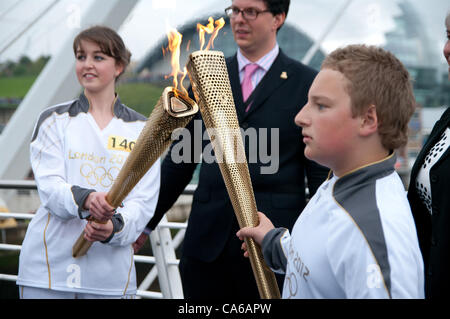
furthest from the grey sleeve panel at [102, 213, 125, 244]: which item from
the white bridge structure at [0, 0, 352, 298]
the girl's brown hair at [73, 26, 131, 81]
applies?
the white bridge structure at [0, 0, 352, 298]

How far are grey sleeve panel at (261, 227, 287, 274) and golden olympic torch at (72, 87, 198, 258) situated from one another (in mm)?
413

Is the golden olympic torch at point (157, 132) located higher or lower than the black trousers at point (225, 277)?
higher

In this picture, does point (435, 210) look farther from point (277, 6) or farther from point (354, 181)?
point (277, 6)

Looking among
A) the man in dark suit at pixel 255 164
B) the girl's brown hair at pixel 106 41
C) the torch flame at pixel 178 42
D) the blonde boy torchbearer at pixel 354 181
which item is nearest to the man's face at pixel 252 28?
the man in dark suit at pixel 255 164

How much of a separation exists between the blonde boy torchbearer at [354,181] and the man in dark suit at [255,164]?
74 centimetres

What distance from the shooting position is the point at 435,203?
161 cm

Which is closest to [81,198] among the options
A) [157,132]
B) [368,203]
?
[157,132]

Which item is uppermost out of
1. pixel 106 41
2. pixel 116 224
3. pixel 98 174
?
pixel 106 41

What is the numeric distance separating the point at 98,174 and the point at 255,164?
0.61m

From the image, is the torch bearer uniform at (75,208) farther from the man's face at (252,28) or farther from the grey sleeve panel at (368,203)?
the grey sleeve panel at (368,203)

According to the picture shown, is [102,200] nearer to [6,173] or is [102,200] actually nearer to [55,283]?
[55,283]

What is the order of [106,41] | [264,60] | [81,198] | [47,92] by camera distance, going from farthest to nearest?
[47,92] < [106,41] < [264,60] < [81,198]

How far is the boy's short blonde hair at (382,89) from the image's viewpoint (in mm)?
1310

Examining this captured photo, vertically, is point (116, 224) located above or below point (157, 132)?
below
